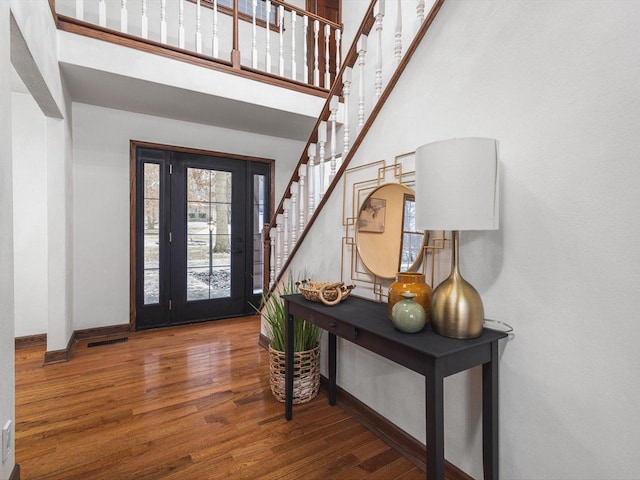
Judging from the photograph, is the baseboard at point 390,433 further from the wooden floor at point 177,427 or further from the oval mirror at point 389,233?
the oval mirror at point 389,233

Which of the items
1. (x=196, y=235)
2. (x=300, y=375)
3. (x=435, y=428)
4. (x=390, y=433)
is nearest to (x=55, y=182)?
(x=196, y=235)

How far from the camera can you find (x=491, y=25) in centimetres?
144

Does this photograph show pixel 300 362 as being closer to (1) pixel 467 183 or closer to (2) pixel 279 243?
(2) pixel 279 243

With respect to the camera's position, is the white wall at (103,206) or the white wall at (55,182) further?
the white wall at (103,206)

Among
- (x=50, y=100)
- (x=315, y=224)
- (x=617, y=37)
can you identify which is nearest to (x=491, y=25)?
(x=617, y=37)

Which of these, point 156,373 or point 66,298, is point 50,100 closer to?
point 66,298

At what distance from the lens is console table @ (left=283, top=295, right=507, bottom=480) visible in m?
1.15

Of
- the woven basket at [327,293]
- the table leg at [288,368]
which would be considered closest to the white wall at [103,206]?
the table leg at [288,368]

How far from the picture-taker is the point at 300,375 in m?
2.28

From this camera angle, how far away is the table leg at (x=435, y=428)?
44.6 inches

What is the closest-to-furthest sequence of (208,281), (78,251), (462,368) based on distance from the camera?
(462,368) → (78,251) → (208,281)

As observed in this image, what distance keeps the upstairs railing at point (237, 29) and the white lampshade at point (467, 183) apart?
9.06ft

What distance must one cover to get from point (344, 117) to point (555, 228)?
1542 millimetres

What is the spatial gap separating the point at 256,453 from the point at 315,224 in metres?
1.53
